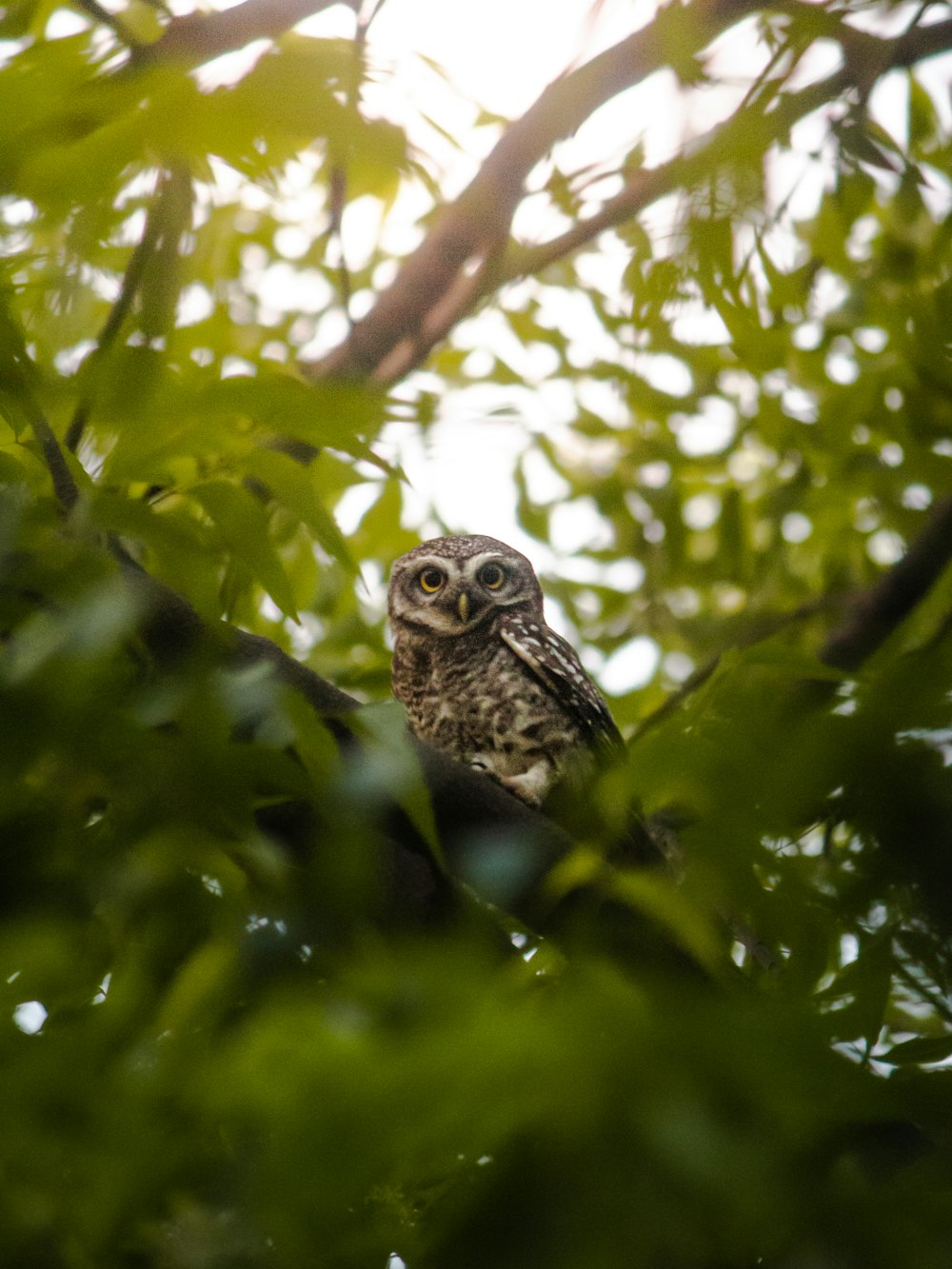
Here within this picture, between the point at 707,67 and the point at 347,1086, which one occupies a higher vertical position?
the point at 707,67

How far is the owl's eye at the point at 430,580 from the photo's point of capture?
14.1 ft

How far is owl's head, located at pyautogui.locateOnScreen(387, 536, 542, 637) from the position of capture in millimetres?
4168

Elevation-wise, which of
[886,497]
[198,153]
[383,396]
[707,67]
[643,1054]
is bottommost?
[886,497]

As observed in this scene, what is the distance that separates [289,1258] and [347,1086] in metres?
0.19

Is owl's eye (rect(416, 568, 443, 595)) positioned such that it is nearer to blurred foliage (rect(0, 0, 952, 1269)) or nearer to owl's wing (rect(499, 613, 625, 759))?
owl's wing (rect(499, 613, 625, 759))

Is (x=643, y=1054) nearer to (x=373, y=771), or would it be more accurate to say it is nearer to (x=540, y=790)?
(x=373, y=771)

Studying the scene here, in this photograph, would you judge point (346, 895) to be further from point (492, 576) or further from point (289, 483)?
point (492, 576)

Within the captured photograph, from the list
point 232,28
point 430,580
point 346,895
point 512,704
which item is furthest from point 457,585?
point 346,895

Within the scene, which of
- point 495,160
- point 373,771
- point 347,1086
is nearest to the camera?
point 347,1086

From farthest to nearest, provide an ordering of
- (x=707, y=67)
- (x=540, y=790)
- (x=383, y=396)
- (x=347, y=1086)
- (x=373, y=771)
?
(x=540, y=790) < (x=707, y=67) < (x=383, y=396) < (x=373, y=771) < (x=347, y=1086)

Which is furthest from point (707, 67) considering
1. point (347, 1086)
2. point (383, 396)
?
point (347, 1086)

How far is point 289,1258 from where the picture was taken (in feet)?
3.05

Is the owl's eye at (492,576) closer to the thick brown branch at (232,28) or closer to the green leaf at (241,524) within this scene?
the thick brown branch at (232,28)

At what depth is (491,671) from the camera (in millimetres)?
3865
